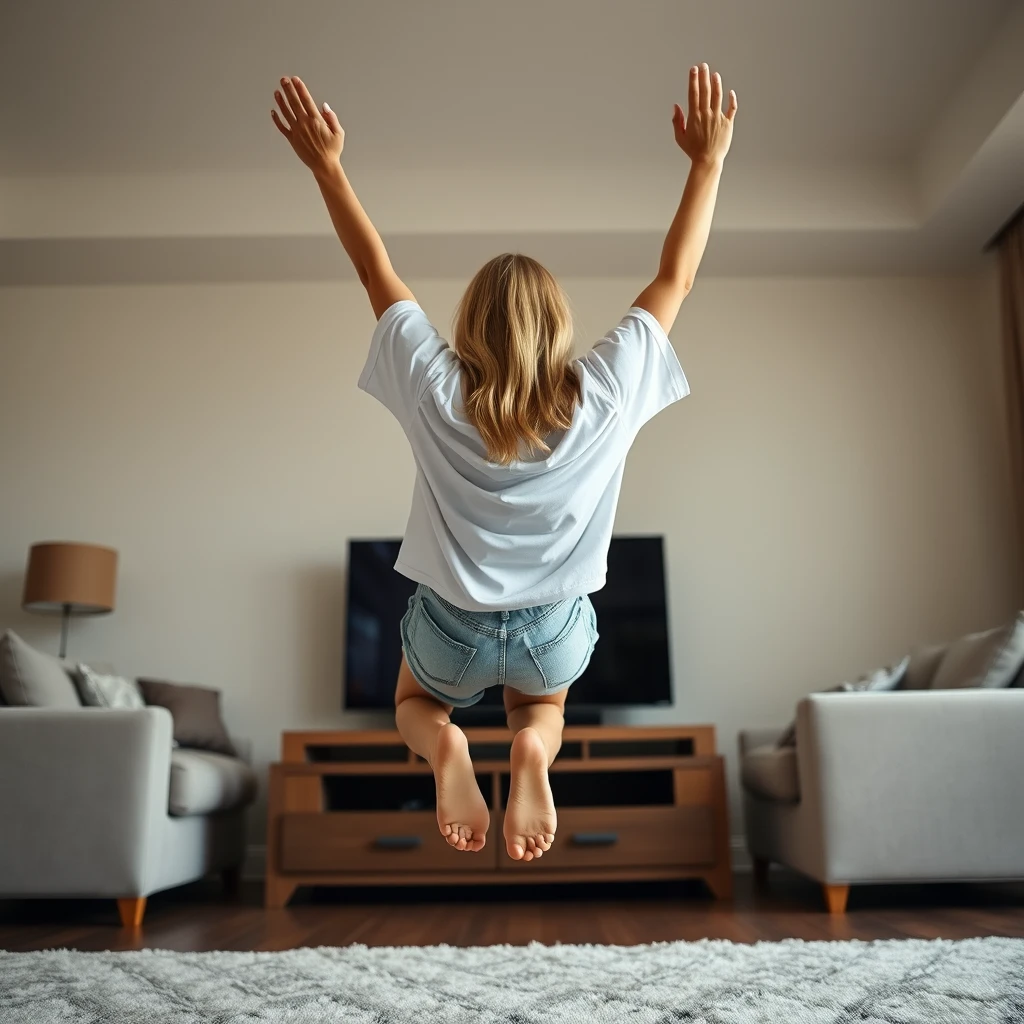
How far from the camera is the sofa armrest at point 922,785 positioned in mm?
3094

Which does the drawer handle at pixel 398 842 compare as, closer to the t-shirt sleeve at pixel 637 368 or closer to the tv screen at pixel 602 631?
the tv screen at pixel 602 631

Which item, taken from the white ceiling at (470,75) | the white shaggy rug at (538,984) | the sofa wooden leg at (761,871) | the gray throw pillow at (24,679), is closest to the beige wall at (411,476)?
the sofa wooden leg at (761,871)

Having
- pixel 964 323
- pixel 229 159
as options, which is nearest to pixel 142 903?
pixel 229 159

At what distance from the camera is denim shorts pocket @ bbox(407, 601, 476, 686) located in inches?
68.7

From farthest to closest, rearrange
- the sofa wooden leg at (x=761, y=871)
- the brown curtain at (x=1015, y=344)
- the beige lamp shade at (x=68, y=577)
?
the brown curtain at (x=1015, y=344) → the beige lamp shade at (x=68, y=577) → the sofa wooden leg at (x=761, y=871)

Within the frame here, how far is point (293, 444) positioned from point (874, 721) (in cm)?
307

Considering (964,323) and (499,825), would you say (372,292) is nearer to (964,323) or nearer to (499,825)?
(499,825)

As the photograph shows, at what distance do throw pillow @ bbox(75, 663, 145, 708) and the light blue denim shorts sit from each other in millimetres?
2187

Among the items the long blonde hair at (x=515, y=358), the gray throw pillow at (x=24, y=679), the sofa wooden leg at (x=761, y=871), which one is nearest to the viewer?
the long blonde hair at (x=515, y=358)

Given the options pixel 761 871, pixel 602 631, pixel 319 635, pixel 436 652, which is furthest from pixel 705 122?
pixel 319 635

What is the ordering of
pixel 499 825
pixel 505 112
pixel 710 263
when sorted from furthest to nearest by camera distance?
pixel 710 263, pixel 505 112, pixel 499 825

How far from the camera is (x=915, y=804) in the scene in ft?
10.3

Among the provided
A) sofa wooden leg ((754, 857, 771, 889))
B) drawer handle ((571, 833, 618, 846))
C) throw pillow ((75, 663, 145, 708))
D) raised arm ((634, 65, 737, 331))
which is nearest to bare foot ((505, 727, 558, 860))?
raised arm ((634, 65, 737, 331))

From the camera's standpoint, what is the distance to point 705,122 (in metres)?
1.95
